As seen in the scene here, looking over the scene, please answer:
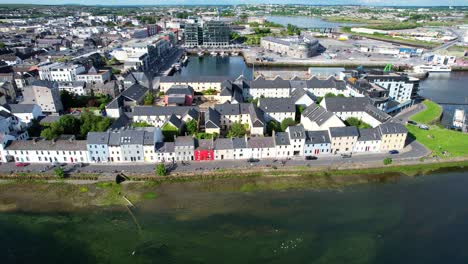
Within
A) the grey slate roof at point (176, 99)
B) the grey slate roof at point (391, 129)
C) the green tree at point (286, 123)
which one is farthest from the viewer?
the grey slate roof at point (176, 99)

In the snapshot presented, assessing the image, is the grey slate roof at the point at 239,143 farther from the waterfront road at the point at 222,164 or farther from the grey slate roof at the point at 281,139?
the grey slate roof at the point at 281,139

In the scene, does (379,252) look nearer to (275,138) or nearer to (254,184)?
(254,184)

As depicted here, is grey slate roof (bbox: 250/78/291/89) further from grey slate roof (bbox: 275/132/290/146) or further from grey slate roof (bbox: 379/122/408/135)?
grey slate roof (bbox: 379/122/408/135)

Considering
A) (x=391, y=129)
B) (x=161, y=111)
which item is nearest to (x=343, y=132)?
→ (x=391, y=129)

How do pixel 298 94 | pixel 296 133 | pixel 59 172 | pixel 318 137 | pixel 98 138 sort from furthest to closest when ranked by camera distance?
pixel 298 94, pixel 318 137, pixel 296 133, pixel 98 138, pixel 59 172

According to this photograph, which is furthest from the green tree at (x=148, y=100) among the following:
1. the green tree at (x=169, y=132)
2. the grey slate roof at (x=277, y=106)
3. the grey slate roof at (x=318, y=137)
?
the grey slate roof at (x=318, y=137)

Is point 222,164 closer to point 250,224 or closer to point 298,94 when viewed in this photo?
point 250,224
